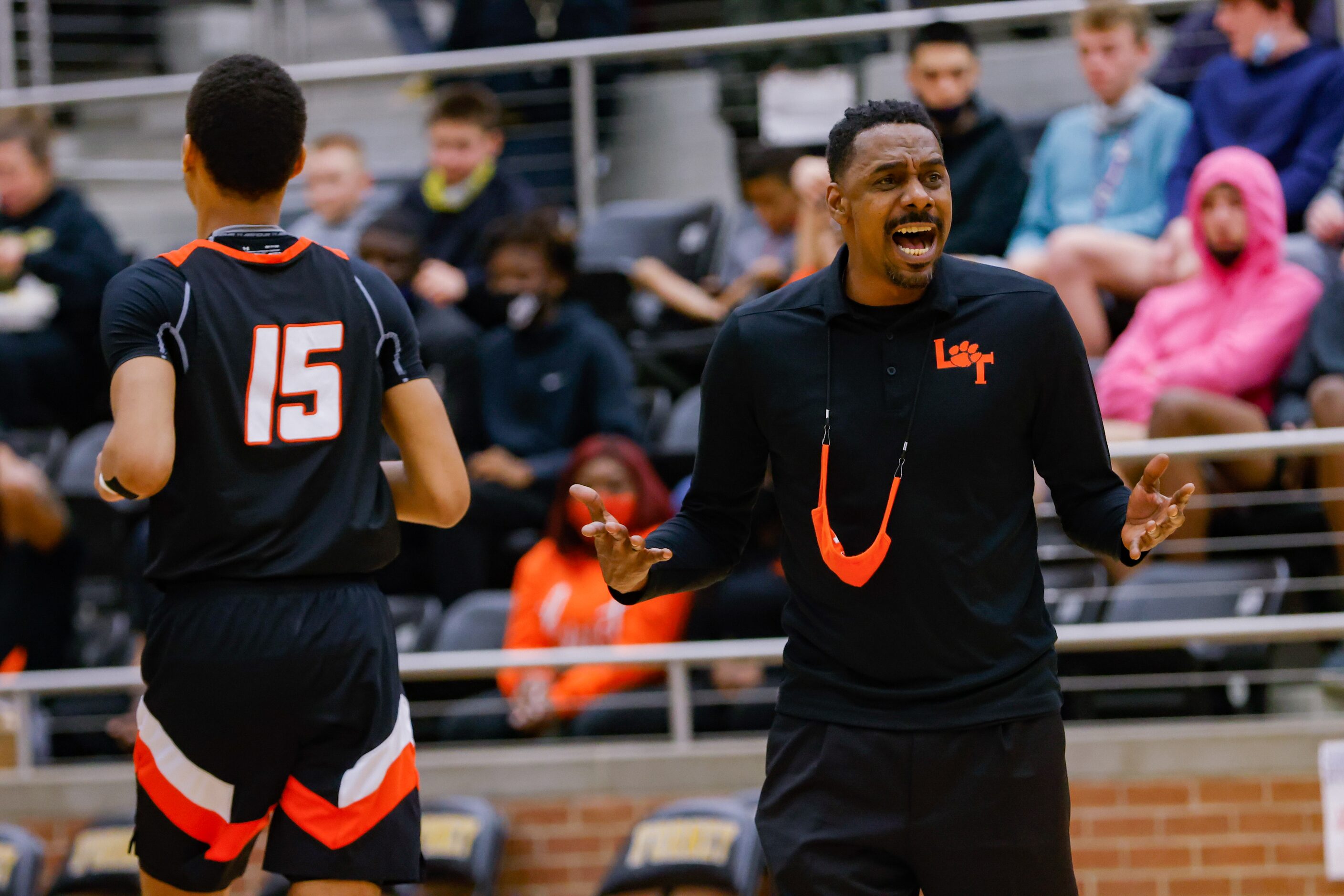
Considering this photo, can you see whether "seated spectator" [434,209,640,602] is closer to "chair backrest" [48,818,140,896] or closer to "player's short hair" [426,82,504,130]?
"player's short hair" [426,82,504,130]

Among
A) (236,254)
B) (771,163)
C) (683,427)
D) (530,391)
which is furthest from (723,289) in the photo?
(236,254)

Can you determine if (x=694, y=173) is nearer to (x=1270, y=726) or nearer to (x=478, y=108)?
(x=478, y=108)

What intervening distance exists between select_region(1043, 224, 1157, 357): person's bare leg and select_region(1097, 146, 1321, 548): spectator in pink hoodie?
227 millimetres

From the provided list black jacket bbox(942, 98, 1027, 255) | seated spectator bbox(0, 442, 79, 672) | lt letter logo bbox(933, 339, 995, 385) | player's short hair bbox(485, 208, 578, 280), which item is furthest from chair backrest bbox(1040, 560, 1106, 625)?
seated spectator bbox(0, 442, 79, 672)

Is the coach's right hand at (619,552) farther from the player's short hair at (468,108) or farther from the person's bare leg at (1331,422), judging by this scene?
the player's short hair at (468,108)

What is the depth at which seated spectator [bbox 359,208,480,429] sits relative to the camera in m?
6.62

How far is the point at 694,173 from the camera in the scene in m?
9.05

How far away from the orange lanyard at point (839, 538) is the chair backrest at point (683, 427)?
3.42m

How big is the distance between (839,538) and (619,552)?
1.30ft

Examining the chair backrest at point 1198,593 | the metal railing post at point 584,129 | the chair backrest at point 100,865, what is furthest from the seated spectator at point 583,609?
the metal railing post at point 584,129

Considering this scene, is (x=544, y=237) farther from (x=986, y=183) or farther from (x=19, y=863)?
(x=19, y=863)

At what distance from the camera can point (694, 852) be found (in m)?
4.95

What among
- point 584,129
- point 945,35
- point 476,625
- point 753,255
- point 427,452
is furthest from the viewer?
point 584,129

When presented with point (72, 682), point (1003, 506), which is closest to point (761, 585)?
point (72, 682)
